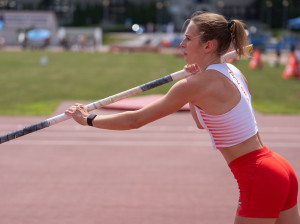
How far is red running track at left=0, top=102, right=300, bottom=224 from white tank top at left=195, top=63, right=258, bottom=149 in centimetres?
231

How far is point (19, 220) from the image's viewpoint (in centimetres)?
529

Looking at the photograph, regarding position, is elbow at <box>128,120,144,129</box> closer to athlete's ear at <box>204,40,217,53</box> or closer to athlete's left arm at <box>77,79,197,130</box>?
athlete's left arm at <box>77,79,197,130</box>

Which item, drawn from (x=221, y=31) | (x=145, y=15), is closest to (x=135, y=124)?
(x=221, y=31)

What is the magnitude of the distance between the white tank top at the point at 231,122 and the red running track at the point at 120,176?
7.59 ft

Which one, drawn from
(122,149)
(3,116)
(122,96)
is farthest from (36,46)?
(122,96)

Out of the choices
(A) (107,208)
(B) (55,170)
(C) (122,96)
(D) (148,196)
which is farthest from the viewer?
(B) (55,170)

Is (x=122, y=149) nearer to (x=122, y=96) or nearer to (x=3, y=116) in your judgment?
(x=3, y=116)

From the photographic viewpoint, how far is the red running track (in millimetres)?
5520

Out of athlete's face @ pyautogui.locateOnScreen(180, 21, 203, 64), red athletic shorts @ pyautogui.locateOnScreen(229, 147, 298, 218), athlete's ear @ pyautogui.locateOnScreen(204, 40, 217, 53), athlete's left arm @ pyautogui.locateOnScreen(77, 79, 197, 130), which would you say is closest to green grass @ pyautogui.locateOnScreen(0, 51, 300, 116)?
athlete's left arm @ pyautogui.locateOnScreen(77, 79, 197, 130)

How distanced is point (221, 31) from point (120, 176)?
421 centimetres

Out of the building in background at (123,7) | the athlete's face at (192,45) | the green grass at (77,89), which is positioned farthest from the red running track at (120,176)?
the building in background at (123,7)

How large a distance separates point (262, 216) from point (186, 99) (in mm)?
853

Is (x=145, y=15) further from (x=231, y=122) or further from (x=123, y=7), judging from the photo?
(x=231, y=122)

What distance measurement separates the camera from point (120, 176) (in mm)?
7035
